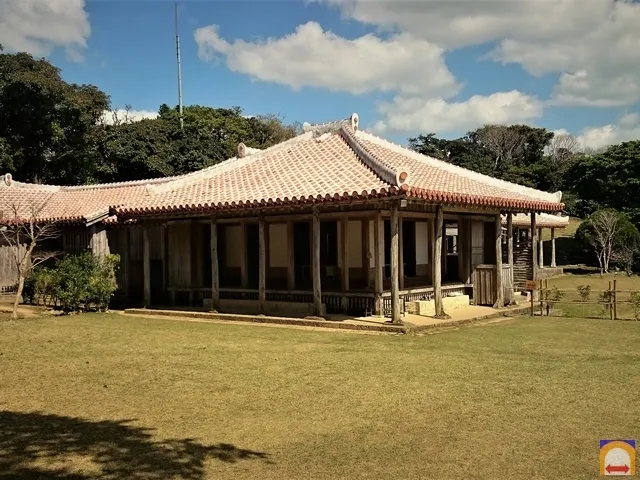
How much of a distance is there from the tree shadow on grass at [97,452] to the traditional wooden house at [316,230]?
22.5ft

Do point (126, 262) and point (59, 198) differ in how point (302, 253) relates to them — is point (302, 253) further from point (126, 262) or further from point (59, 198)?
point (59, 198)

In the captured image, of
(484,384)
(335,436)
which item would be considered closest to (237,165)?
(484,384)

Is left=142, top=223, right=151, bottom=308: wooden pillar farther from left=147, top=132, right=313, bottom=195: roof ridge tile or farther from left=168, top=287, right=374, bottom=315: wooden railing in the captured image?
left=147, top=132, right=313, bottom=195: roof ridge tile

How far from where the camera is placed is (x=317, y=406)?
6312 mm

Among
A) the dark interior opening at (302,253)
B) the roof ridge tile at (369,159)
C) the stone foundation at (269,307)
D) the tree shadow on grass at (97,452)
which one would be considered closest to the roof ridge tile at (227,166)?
the roof ridge tile at (369,159)

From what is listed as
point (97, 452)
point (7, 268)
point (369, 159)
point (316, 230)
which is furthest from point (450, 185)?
point (7, 268)

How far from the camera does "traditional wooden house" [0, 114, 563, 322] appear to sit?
12742 millimetres

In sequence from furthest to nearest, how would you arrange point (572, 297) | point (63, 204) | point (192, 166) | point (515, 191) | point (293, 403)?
point (192, 166) → point (63, 204) → point (572, 297) → point (515, 191) → point (293, 403)

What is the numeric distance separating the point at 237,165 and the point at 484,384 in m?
11.4

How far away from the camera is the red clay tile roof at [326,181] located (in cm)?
1216

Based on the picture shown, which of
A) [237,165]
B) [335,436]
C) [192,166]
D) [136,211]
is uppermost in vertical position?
[192,166]

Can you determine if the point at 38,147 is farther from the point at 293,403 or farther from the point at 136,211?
the point at 293,403

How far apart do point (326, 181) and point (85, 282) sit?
280 inches

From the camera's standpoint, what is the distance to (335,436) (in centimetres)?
532
